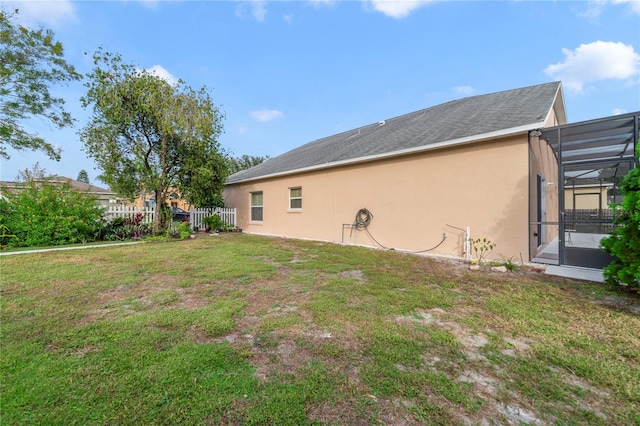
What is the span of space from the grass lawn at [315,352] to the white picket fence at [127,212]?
5.97 m

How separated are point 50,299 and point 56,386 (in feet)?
7.57

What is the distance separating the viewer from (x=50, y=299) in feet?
10.8

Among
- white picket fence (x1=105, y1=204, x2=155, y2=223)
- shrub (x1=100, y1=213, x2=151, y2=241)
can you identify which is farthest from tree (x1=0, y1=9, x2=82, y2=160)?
shrub (x1=100, y1=213, x2=151, y2=241)

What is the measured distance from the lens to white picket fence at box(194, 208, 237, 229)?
12.5 metres

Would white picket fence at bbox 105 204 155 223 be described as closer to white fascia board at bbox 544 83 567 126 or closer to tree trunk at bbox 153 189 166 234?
tree trunk at bbox 153 189 166 234

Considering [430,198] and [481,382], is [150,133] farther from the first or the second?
[481,382]

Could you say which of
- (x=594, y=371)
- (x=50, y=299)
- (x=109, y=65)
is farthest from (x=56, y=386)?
(x=109, y=65)

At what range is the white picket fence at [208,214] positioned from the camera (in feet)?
40.9

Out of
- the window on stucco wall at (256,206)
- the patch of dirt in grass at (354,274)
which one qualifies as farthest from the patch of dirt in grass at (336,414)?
the window on stucco wall at (256,206)

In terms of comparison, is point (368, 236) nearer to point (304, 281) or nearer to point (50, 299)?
point (304, 281)

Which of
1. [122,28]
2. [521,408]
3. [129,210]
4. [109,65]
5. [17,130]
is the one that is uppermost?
[122,28]

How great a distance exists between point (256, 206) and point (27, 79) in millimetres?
11258

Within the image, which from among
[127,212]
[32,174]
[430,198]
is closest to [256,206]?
[127,212]

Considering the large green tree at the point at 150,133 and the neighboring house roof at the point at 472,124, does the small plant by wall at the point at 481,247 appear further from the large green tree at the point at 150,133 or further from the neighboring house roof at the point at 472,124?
the large green tree at the point at 150,133
